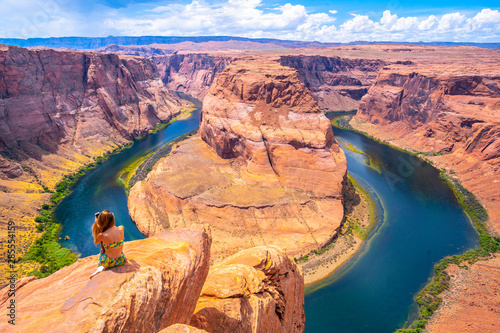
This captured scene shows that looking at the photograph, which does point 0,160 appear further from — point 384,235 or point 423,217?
point 423,217

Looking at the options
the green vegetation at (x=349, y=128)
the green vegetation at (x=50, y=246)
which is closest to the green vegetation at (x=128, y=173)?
the green vegetation at (x=50, y=246)

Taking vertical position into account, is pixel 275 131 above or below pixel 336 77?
below

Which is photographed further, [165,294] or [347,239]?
[347,239]

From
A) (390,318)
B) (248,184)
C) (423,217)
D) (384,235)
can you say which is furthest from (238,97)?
(390,318)

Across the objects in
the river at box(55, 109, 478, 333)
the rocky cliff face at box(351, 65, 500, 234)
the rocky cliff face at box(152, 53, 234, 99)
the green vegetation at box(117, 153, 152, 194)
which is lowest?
the river at box(55, 109, 478, 333)

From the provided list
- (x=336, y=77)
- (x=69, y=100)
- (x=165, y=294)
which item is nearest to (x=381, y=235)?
(x=165, y=294)

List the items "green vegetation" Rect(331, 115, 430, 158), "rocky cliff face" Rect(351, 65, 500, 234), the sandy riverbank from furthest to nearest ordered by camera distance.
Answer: "green vegetation" Rect(331, 115, 430, 158) < "rocky cliff face" Rect(351, 65, 500, 234) < the sandy riverbank

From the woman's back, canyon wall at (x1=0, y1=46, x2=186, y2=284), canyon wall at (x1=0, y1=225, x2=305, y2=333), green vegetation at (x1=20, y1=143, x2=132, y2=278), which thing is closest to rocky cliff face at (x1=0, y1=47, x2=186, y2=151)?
canyon wall at (x1=0, y1=46, x2=186, y2=284)

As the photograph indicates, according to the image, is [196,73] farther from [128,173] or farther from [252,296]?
[252,296]

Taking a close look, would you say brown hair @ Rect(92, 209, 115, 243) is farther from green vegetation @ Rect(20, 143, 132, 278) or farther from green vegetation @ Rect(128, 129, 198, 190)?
green vegetation @ Rect(128, 129, 198, 190)
